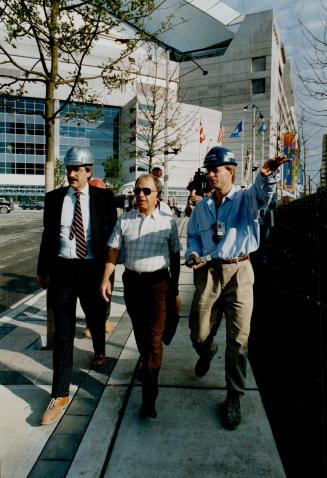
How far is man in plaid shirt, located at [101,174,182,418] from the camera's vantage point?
313 cm

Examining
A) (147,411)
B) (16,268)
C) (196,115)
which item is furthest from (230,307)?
(196,115)

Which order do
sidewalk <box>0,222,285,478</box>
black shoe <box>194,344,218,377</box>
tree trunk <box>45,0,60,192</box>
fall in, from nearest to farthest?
sidewalk <box>0,222,285,478</box>, black shoe <box>194,344,218,377</box>, tree trunk <box>45,0,60,192</box>

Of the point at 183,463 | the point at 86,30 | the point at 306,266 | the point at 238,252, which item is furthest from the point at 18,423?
the point at 306,266

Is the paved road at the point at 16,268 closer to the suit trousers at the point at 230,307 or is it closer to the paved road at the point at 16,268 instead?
the paved road at the point at 16,268

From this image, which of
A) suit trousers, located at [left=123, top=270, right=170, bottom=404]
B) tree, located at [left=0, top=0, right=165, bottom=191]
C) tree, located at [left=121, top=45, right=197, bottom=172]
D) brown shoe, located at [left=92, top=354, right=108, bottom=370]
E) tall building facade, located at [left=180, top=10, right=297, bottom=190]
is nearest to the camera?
suit trousers, located at [left=123, top=270, right=170, bottom=404]

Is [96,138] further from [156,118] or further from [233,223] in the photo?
[233,223]

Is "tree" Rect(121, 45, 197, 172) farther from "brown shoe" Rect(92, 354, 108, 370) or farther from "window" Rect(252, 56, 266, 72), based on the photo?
"window" Rect(252, 56, 266, 72)

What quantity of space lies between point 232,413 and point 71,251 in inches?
69.7

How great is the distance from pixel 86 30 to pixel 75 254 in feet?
10.1

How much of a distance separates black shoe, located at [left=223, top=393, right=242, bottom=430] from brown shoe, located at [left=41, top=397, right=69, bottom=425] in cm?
124

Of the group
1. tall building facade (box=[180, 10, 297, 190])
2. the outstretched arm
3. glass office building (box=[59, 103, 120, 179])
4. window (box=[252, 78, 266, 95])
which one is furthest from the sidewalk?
window (box=[252, 78, 266, 95])

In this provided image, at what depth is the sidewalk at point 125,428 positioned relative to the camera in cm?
255

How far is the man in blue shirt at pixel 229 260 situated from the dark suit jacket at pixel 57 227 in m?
0.81

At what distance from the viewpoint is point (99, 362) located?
13.3 ft
